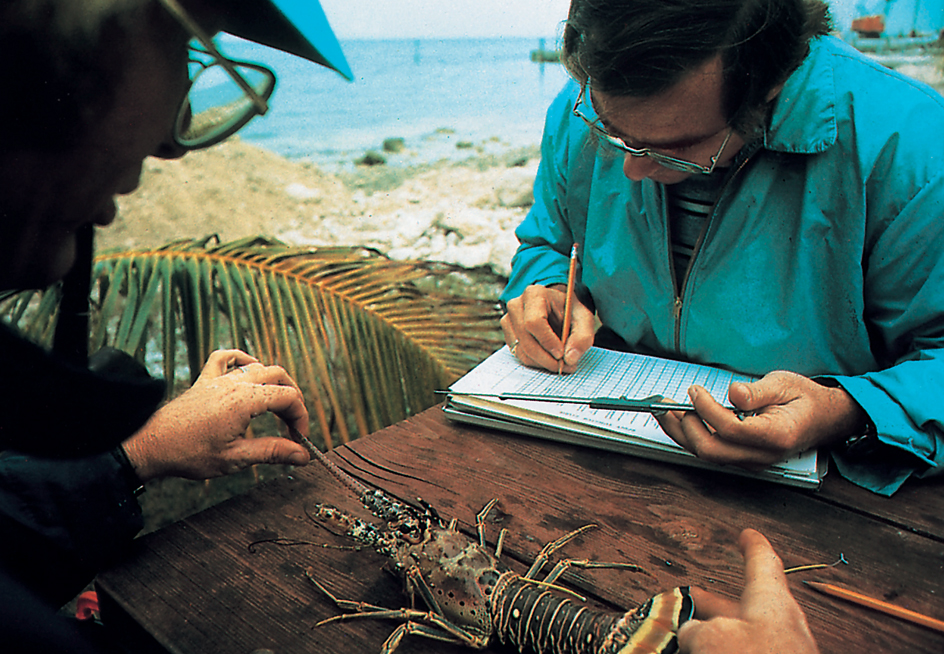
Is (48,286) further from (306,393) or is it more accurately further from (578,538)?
(306,393)

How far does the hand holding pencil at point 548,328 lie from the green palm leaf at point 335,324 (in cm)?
26

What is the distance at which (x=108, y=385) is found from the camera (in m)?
0.48

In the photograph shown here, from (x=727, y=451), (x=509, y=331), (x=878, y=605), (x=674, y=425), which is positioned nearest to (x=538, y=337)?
(x=509, y=331)

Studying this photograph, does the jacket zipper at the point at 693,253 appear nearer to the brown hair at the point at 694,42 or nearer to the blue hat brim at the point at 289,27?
the brown hair at the point at 694,42

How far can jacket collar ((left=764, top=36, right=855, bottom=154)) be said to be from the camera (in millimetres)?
1470

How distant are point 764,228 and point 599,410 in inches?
28.1

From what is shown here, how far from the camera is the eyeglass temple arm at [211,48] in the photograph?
39 centimetres

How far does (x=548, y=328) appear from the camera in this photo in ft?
5.32

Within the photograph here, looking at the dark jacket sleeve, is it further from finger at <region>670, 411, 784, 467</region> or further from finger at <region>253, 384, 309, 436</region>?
finger at <region>670, 411, 784, 467</region>

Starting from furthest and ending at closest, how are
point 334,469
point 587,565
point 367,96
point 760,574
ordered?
point 334,469
point 587,565
point 760,574
point 367,96

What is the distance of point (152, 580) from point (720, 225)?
61.5 inches

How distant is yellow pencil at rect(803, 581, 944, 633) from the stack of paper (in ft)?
0.90

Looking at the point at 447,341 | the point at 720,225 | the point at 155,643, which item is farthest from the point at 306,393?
the point at 720,225

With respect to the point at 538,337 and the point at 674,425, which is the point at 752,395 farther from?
the point at 538,337
